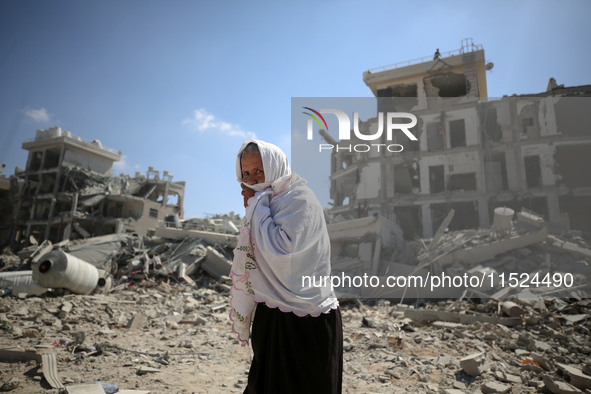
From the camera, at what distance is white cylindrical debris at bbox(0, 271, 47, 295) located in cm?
773

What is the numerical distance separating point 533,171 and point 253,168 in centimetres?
2040

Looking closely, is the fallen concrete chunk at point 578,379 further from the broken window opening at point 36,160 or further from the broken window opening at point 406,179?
the broken window opening at point 36,160

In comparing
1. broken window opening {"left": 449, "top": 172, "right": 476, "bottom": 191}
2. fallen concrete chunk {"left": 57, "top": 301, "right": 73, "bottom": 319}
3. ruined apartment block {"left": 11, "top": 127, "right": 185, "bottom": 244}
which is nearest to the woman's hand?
Result: fallen concrete chunk {"left": 57, "top": 301, "right": 73, "bottom": 319}

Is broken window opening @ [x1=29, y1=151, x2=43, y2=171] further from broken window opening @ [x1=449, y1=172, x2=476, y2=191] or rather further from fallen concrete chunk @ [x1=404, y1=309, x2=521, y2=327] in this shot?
fallen concrete chunk @ [x1=404, y1=309, x2=521, y2=327]

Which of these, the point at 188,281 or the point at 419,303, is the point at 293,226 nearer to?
the point at 419,303

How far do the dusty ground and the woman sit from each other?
→ 198 centimetres

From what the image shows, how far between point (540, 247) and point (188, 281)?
457 inches

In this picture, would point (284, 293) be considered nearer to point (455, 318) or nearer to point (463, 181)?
point (455, 318)

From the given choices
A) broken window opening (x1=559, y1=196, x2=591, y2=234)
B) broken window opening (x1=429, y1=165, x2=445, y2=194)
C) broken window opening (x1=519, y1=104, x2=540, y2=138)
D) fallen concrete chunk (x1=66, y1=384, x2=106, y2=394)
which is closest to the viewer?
fallen concrete chunk (x1=66, y1=384, x2=106, y2=394)

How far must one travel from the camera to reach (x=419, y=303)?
28.9 feet

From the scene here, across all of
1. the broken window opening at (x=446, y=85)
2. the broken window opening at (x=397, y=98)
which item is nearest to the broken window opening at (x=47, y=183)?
the broken window opening at (x=397, y=98)

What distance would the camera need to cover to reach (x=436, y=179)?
18781mm

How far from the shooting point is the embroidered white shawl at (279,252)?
1.52m

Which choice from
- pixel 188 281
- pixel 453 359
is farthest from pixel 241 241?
pixel 188 281
